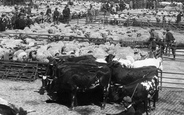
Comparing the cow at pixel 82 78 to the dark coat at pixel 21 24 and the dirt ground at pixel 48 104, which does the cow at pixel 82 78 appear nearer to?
the dirt ground at pixel 48 104

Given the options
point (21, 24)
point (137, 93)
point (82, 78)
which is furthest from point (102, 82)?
point (21, 24)

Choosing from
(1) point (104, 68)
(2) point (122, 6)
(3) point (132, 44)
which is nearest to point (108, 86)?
(1) point (104, 68)

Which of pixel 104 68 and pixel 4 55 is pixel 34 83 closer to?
pixel 4 55

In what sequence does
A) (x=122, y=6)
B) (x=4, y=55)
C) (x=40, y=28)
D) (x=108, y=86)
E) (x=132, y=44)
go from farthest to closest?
1. (x=122, y=6)
2. (x=40, y=28)
3. (x=132, y=44)
4. (x=4, y=55)
5. (x=108, y=86)

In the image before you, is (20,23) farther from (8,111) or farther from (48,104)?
(8,111)

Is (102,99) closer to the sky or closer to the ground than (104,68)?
closer to the ground

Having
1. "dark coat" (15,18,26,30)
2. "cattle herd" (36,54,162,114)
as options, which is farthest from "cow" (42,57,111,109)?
"dark coat" (15,18,26,30)

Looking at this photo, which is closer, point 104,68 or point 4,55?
point 104,68

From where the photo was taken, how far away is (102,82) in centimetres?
1266

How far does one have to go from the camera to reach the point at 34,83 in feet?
51.4

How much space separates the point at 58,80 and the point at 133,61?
4694 millimetres

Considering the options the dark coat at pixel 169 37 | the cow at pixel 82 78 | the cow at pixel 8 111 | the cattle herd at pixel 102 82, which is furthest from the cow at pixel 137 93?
the dark coat at pixel 169 37

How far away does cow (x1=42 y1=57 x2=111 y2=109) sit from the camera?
12.4 metres

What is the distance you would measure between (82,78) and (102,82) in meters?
0.86
